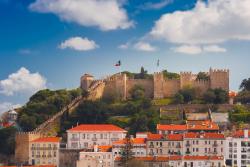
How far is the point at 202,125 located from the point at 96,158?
39.4 feet

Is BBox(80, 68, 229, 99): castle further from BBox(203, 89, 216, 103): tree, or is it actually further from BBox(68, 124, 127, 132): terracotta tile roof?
BBox(68, 124, 127, 132): terracotta tile roof

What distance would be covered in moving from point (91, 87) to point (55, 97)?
26.3ft

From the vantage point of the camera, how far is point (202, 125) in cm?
6994

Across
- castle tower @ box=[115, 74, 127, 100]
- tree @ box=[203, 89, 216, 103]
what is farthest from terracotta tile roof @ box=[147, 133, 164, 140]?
castle tower @ box=[115, 74, 127, 100]

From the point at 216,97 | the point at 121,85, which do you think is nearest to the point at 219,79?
the point at 216,97

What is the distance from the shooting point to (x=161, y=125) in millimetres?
70375

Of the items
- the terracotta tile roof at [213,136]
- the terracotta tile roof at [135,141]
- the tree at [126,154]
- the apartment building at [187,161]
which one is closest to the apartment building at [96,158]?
the terracotta tile roof at [135,141]

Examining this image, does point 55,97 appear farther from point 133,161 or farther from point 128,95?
point 133,161

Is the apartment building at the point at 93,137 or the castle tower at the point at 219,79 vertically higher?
the castle tower at the point at 219,79

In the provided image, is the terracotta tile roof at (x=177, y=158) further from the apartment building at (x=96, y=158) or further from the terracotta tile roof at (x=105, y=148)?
the terracotta tile roof at (x=105, y=148)

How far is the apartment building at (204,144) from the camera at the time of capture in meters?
64.1

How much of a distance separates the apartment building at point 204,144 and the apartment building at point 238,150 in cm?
64

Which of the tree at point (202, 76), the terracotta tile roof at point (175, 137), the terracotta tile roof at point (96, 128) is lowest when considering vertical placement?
the terracotta tile roof at point (175, 137)

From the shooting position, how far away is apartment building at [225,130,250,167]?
209 feet
